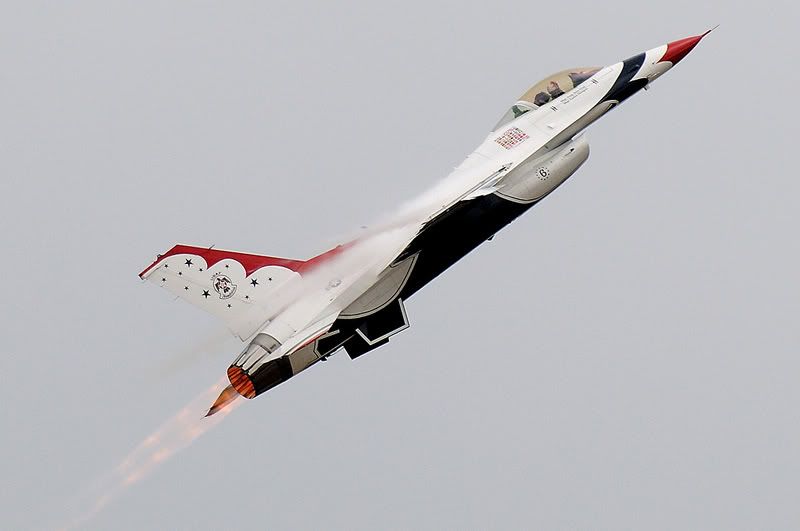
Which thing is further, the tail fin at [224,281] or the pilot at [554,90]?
the pilot at [554,90]

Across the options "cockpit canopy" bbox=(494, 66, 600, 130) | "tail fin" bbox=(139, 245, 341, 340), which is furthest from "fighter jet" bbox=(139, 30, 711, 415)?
"cockpit canopy" bbox=(494, 66, 600, 130)

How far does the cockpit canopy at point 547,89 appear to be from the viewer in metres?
37.9

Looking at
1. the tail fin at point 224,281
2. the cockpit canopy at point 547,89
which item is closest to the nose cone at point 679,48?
the cockpit canopy at point 547,89

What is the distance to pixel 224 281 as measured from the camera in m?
35.0

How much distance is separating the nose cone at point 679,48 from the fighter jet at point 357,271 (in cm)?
336

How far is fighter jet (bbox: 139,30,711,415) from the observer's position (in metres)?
34.3

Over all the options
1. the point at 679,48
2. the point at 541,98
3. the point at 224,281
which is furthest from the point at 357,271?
the point at 679,48

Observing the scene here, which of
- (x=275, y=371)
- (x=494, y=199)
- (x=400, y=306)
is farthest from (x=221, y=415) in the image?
(x=494, y=199)

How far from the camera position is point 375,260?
35344 millimetres

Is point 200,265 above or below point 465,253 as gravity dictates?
above

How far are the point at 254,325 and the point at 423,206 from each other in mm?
4723

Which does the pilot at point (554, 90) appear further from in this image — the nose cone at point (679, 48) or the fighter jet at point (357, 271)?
the nose cone at point (679, 48)

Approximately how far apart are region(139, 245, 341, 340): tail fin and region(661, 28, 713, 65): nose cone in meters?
10.3

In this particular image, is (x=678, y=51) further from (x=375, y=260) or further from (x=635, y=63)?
(x=375, y=260)
